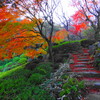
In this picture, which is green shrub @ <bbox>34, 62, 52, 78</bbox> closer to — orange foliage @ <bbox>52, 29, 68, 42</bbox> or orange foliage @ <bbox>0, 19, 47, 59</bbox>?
orange foliage @ <bbox>0, 19, 47, 59</bbox>

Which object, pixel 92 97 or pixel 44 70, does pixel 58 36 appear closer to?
pixel 44 70

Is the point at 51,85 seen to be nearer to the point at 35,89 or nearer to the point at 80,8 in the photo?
the point at 35,89

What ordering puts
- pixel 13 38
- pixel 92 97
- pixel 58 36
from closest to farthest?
pixel 92 97, pixel 13 38, pixel 58 36

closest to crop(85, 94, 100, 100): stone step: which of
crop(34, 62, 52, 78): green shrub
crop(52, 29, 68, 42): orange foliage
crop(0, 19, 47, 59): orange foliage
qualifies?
crop(34, 62, 52, 78): green shrub

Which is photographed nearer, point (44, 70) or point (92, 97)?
point (92, 97)

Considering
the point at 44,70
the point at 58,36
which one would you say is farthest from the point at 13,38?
the point at 58,36

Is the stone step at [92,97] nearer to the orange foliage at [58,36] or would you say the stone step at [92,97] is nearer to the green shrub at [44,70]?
the green shrub at [44,70]

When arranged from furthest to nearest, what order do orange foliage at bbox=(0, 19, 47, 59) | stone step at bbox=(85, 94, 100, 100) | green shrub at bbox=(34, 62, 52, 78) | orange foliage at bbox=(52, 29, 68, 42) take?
1. orange foliage at bbox=(52, 29, 68, 42)
2. green shrub at bbox=(34, 62, 52, 78)
3. orange foliage at bbox=(0, 19, 47, 59)
4. stone step at bbox=(85, 94, 100, 100)

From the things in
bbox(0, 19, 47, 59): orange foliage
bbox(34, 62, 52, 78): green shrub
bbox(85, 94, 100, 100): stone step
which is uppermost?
bbox(0, 19, 47, 59): orange foliage

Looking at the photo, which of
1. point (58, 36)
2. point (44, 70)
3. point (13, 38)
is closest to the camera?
point (44, 70)

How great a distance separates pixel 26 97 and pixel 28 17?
4968 millimetres

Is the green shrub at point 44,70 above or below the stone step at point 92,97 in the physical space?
above

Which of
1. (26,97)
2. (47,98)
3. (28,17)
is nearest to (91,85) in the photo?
(47,98)

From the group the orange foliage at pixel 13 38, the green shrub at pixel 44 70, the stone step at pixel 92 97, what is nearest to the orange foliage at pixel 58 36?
the orange foliage at pixel 13 38
